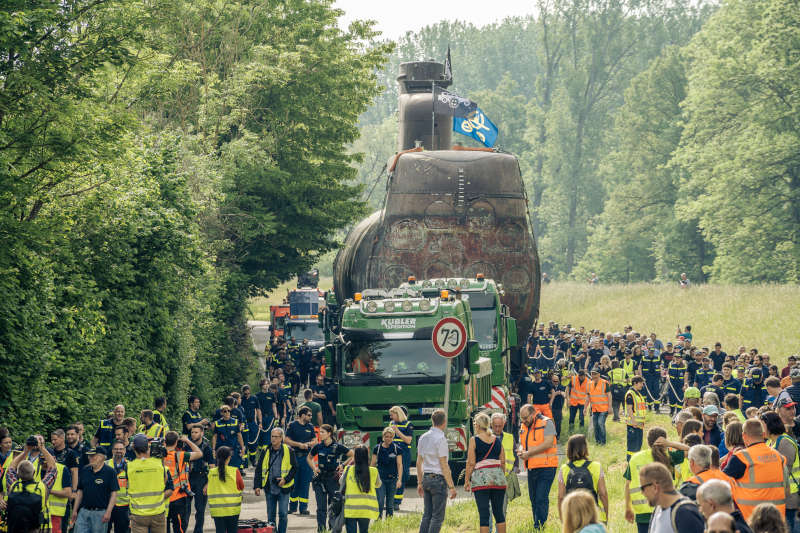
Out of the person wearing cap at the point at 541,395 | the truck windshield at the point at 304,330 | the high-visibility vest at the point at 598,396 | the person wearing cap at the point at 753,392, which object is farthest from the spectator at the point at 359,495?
the truck windshield at the point at 304,330

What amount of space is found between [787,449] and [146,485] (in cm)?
718

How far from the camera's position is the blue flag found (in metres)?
33.0

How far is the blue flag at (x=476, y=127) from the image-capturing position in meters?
33.0

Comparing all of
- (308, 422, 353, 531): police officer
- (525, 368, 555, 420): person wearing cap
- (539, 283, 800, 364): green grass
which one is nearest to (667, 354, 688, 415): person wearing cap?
(525, 368, 555, 420): person wearing cap

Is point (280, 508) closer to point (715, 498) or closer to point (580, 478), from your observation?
point (580, 478)

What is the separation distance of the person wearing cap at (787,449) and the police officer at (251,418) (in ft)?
37.8

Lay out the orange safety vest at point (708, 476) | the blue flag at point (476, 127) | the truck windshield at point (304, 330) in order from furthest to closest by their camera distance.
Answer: the truck windshield at point (304, 330), the blue flag at point (476, 127), the orange safety vest at point (708, 476)

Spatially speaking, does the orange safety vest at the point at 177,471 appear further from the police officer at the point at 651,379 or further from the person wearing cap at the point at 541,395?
the police officer at the point at 651,379

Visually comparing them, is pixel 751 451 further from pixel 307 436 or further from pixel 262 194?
pixel 262 194

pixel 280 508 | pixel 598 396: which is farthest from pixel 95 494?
pixel 598 396

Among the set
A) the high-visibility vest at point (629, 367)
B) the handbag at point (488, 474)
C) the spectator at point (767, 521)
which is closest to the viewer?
the spectator at point (767, 521)

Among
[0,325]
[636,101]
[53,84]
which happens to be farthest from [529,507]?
[636,101]

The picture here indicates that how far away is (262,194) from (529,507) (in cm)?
1870

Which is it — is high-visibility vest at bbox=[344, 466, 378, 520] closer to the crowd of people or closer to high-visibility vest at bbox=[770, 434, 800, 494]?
the crowd of people
